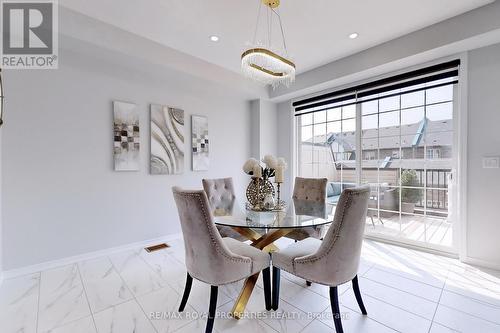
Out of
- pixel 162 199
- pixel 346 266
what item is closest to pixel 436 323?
pixel 346 266

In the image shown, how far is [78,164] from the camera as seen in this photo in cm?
268

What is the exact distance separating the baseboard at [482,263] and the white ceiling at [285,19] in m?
2.63

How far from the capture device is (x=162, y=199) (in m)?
3.39

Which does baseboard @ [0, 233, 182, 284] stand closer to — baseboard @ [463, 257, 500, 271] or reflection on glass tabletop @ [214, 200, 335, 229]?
reflection on glass tabletop @ [214, 200, 335, 229]

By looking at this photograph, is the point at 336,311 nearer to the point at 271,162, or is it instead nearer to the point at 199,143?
the point at 271,162

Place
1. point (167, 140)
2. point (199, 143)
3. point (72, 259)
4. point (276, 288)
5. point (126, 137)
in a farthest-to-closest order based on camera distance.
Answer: point (199, 143) → point (167, 140) → point (126, 137) → point (72, 259) → point (276, 288)

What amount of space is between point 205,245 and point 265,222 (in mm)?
566

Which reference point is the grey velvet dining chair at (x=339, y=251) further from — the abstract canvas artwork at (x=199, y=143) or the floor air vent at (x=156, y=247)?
the abstract canvas artwork at (x=199, y=143)

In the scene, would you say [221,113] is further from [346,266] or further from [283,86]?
[346,266]

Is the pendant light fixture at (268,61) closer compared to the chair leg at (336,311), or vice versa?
the chair leg at (336,311)

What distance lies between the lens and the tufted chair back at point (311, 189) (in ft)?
9.11

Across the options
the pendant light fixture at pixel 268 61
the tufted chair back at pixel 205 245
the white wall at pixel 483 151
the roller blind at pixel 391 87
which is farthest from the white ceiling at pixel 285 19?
the tufted chair back at pixel 205 245

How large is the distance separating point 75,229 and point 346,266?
2.96 meters

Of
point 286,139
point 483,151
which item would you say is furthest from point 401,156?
→ point 286,139
